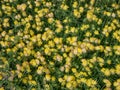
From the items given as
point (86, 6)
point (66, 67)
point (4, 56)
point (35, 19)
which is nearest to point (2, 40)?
point (4, 56)

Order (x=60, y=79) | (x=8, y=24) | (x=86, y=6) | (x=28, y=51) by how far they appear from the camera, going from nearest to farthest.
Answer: (x=60, y=79), (x=28, y=51), (x=8, y=24), (x=86, y=6)

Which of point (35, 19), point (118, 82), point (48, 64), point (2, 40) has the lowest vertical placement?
point (118, 82)

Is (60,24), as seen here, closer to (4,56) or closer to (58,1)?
(58,1)

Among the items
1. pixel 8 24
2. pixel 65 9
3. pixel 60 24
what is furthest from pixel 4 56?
pixel 65 9

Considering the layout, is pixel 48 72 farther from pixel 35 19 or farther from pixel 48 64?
pixel 35 19

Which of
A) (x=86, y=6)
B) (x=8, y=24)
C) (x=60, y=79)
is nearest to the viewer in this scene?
(x=60, y=79)

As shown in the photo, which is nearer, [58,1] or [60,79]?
[60,79]

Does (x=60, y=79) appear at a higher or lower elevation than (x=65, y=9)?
lower
